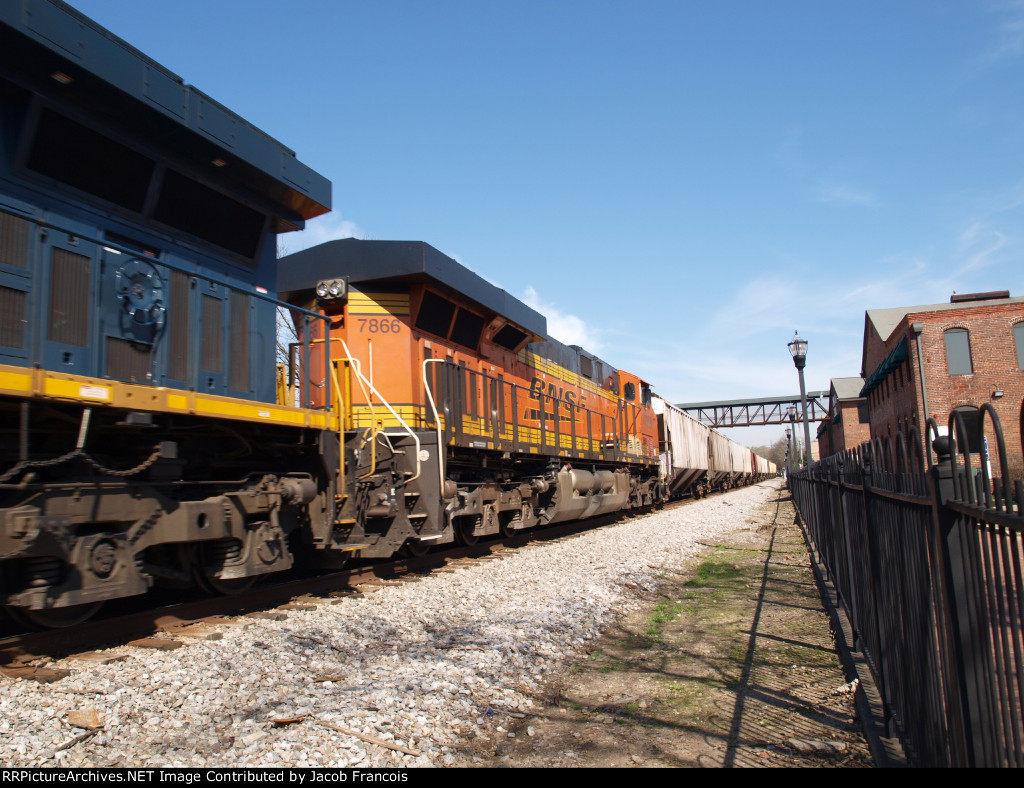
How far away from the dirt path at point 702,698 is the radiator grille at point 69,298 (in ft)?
13.0

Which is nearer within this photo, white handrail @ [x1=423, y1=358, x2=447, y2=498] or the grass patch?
the grass patch

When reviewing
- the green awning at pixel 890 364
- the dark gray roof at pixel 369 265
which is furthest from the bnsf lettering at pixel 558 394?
the green awning at pixel 890 364

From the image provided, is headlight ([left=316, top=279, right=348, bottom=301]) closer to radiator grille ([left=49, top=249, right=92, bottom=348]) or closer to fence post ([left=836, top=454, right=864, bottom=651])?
radiator grille ([left=49, top=249, right=92, bottom=348])

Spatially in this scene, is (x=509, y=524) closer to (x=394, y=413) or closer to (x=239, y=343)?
(x=394, y=413)

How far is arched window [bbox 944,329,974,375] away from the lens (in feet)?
91.4

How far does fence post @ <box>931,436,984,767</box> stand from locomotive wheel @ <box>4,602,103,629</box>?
17.3ft

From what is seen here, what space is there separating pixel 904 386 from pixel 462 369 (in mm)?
27070

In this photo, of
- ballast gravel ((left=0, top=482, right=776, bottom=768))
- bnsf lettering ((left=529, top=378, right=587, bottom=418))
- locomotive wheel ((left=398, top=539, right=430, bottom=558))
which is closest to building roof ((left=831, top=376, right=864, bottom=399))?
bnsf lettering ((left=529, top=378, right=587, bottom=418))

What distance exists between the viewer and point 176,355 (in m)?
5.80

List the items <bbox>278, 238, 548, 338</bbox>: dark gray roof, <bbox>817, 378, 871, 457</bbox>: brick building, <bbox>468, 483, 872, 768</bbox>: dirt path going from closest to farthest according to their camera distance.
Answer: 1. <bbox>468, 483, 872, 768</bbox>: dirt path
2. <bbox>278, 238, 548, 338</bbox>: dark gray roof
3. <bbox>817, 378, 871, 457</bbox>: brick building

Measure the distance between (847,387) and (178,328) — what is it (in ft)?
179

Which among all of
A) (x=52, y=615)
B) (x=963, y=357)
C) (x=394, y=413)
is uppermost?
(x=963, y=357)

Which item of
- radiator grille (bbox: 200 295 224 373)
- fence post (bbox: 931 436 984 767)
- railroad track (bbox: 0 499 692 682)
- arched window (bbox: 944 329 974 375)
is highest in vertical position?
arched window (bbox: 944 329 974 375)

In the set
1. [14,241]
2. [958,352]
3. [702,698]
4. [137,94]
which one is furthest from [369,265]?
[958,352]
